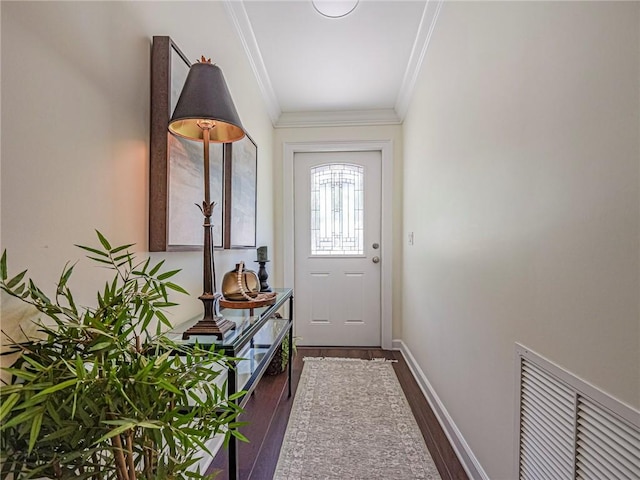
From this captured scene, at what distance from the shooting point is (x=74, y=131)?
847 millimetres

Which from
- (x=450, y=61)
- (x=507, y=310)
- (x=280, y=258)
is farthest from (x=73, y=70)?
(x=280, y=258)

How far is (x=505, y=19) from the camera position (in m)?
1.23

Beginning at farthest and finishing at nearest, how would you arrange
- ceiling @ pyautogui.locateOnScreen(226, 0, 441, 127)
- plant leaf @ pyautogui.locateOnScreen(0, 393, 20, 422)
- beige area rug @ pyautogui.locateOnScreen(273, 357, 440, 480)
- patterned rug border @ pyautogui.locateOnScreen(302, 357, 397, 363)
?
patterned rug border @ pyautogui.locateOnScreen(302, 357, 397, 363)
ceiling @ pyautogui.locateOnScreen(226, 0, 441, 127)
beige area rug @ pyautogui.locateOnScreen(273, 357, 440, 480)
plant leaf @ pyautogui.locateOnScreen(0, 393, 20, 422)

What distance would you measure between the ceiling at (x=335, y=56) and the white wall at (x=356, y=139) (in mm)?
78

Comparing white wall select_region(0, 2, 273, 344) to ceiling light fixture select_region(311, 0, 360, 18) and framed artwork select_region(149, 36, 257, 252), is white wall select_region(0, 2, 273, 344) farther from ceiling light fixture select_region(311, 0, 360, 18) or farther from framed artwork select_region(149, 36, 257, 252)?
ceiling light fixture select_region(311, 0, 360, 18)

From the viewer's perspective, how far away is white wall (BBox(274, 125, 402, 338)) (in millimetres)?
3396

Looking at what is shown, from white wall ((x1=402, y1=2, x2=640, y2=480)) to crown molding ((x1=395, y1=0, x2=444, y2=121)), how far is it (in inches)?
3.3

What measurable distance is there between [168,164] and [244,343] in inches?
26.8

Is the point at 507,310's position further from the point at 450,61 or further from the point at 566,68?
the point at 450,61

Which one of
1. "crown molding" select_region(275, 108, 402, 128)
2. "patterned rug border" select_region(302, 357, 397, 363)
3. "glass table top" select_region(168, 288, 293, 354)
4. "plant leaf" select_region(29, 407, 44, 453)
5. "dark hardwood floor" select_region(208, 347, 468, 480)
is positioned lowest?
"patterned rug border" select_region(302, 357, 397, 363)

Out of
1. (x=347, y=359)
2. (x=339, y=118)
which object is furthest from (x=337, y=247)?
(x=339, y=118)

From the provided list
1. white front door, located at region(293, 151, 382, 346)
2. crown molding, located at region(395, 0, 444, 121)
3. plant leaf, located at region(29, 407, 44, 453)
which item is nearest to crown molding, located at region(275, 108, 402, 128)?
crown molding, located at region(395, 0, 444, 121)

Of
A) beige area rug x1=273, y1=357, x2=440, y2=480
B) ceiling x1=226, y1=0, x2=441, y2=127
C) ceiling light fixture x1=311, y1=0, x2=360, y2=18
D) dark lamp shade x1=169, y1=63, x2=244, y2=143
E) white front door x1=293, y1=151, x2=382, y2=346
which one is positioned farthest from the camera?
white front door x1=293, y1=151, x2=382, y2=346

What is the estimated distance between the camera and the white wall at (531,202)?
725mm
